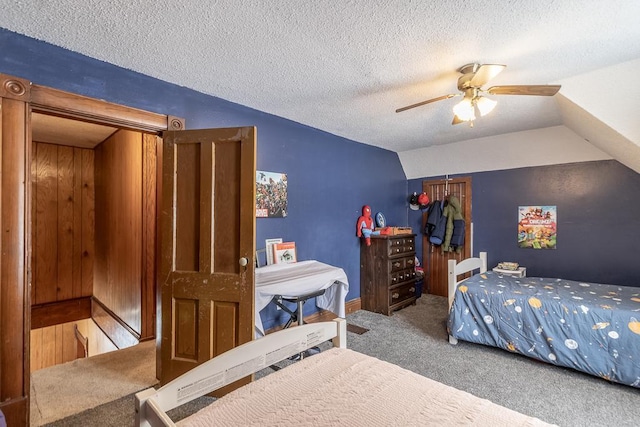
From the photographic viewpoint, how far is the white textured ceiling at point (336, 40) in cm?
159

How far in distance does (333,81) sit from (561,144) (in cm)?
318

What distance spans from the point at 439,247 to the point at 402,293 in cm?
121

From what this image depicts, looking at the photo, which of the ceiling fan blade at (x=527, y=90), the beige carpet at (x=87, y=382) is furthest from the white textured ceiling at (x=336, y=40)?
the beige carpet at (x=87, y=382)

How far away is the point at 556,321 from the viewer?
2520 mm

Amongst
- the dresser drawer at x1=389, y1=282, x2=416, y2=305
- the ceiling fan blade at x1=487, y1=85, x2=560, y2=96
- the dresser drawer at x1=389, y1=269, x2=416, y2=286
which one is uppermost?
the ceiling fan blade at x1=487, y1=85, x2=560, y2=96

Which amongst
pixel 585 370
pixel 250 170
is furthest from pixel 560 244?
pixel 250 170

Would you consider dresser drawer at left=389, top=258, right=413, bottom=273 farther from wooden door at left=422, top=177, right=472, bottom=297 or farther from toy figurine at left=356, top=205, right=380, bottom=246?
wooden door at left=422, top=177, right=472, bottom=297

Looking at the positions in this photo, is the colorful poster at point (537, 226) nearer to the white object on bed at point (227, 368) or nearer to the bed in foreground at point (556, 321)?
the bed in foreground at point (556, 321)

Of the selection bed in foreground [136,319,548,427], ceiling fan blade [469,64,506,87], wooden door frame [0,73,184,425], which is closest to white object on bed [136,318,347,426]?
bed in foreground [136,319,548,427]

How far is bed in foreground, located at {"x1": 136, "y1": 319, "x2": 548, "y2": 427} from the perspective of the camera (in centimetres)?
Result: 99

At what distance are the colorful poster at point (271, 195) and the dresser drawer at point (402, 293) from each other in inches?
74.2

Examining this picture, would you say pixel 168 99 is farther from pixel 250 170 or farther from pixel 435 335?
pixel 435 335

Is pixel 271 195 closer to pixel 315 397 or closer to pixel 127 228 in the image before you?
pixel 127 228

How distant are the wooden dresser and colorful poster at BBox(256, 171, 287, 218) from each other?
1.49 metres
